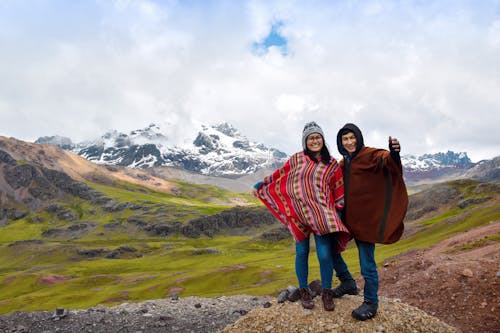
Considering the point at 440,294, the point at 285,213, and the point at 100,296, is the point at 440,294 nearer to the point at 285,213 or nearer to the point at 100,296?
the point at 285,213

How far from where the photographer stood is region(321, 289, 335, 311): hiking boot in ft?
36.8

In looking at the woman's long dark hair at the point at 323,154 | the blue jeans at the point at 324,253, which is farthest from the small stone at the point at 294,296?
the woman's long dark hair at the point at 323,154

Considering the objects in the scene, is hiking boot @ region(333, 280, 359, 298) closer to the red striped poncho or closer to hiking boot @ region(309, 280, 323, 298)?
hiking boot @ region(309, 280, 323, 298)

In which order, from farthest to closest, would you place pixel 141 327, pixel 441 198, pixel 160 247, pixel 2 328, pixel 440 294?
pixel 160 247 → pixel 441 198 → pixel 2 328 → pixel 141 327 → pixel 440 294

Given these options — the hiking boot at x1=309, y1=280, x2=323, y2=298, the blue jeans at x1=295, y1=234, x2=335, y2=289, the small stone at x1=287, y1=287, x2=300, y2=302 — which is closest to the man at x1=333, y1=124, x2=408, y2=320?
the blue jeans at x1=295, y1=234, x2=335, y2=289

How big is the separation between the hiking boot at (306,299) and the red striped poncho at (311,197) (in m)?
1.71

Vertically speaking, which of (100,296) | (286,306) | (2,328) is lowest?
(100,296)

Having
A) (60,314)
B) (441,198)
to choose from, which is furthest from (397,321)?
(441,198)

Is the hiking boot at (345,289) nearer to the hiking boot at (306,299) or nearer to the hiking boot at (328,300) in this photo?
the hiking boot at (328,300)

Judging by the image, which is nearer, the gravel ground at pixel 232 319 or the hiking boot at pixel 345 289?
the gravel ground at pixel 232 319

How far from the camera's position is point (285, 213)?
472 inches

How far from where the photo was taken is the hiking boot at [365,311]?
10.8m

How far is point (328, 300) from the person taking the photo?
37.1 ft

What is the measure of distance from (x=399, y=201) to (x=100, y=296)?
57.8 meters
